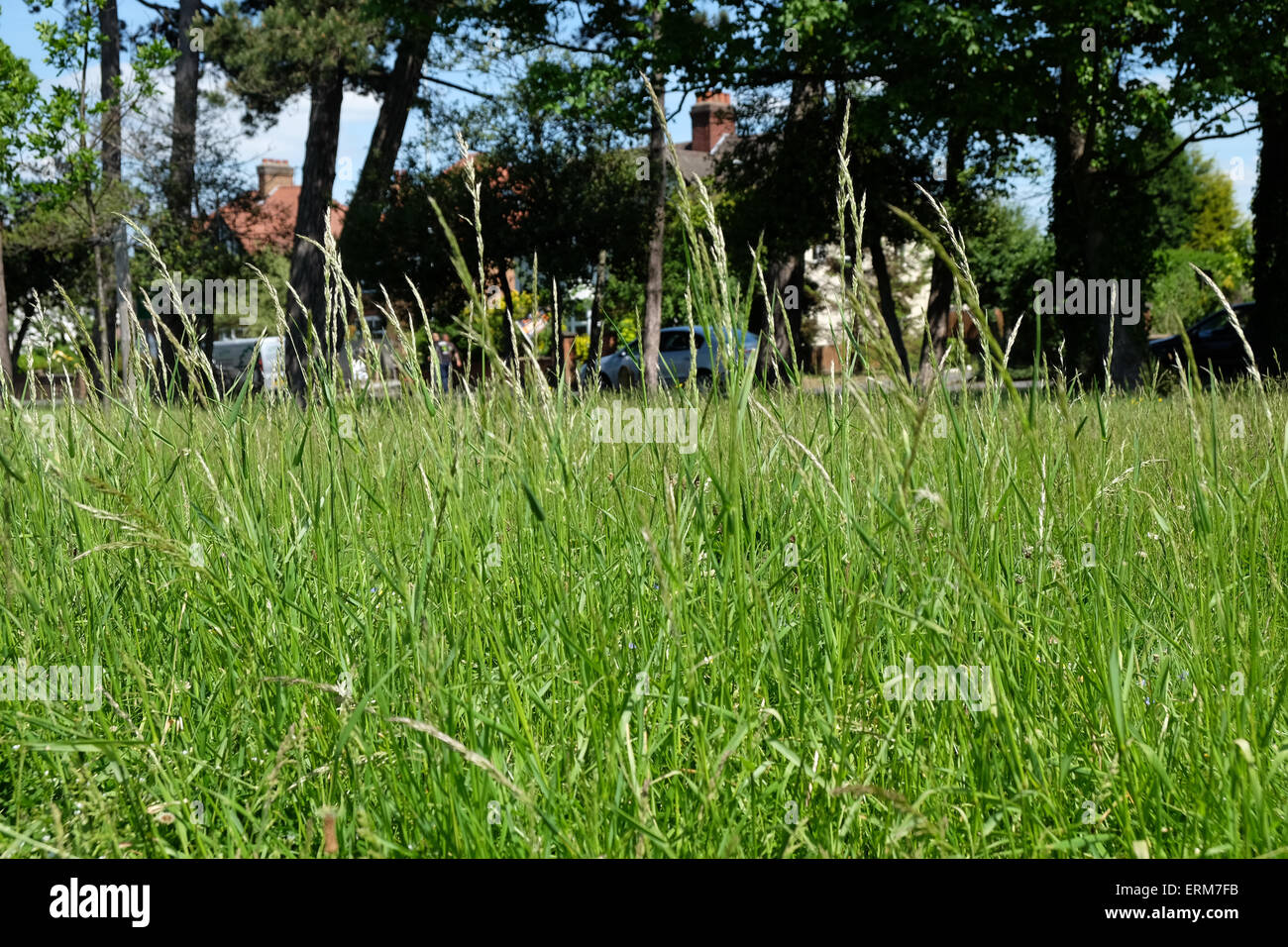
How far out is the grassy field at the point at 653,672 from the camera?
128 cm

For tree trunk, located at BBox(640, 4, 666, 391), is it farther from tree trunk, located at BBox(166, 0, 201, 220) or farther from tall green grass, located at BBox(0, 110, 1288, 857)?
tall green grass, located at BBox(0, 110, 1288, 857)

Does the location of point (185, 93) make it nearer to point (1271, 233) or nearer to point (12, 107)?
point (12, 107)

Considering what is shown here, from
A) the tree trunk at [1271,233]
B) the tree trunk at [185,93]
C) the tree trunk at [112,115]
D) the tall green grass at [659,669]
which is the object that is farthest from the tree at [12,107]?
the tree trunk at [1271,233]

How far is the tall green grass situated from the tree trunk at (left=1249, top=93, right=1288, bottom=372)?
1342 centimetres

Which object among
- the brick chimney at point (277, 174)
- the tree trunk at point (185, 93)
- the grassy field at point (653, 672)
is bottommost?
the grassy field at point (653, 672)

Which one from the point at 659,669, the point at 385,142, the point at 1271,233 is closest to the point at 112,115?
the point at 385,142

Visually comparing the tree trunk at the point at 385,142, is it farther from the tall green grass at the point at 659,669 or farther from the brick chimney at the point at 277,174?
the brick chimney at the point at 277,174

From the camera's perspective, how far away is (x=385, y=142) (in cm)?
1559

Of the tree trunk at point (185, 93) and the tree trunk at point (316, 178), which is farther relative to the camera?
the tree trunk at point (185, 93)

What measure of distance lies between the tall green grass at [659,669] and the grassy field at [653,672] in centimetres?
1

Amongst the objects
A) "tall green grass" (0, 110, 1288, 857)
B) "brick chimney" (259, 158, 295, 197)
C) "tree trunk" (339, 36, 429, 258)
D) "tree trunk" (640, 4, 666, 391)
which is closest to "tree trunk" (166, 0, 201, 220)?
"tree trunk" (339, 36, 429, 258)

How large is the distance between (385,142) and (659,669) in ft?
50.9

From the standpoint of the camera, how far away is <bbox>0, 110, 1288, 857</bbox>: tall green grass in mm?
1278
